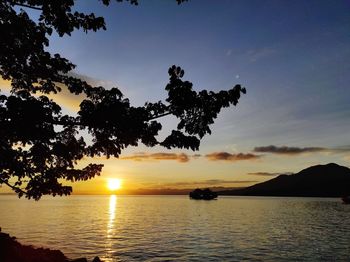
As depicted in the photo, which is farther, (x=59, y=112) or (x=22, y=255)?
(x=22, y=255)

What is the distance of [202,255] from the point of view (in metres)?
36.6

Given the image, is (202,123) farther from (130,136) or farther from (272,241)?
(272,241)

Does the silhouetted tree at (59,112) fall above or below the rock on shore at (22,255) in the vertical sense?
above

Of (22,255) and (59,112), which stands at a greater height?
(59,112)

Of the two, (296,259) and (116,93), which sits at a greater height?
(116,93)

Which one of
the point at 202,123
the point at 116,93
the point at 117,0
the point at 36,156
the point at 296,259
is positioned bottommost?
the point at 296,259

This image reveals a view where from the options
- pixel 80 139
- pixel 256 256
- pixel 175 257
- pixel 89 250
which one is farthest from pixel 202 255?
pixel 80 139

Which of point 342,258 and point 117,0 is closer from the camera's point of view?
point 117,0

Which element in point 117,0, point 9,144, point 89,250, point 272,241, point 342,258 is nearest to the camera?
point 117,0

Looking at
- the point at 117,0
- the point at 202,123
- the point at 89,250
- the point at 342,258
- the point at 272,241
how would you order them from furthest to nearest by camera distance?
1. the point at 272,241
2. the point at 89,250
3. the point at 342,258
4. the point at 117,0
5. the point at 202,123

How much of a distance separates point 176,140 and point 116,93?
251cm

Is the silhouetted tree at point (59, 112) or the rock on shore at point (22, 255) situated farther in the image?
the rock on shore at point (22, 255)

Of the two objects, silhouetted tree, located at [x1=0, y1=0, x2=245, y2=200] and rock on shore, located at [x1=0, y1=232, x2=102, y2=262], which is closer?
silhouetted tree, located at [x1=0, y1=0, x2=245, y2=200]

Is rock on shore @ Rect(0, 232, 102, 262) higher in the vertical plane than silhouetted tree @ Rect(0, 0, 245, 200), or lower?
lower
